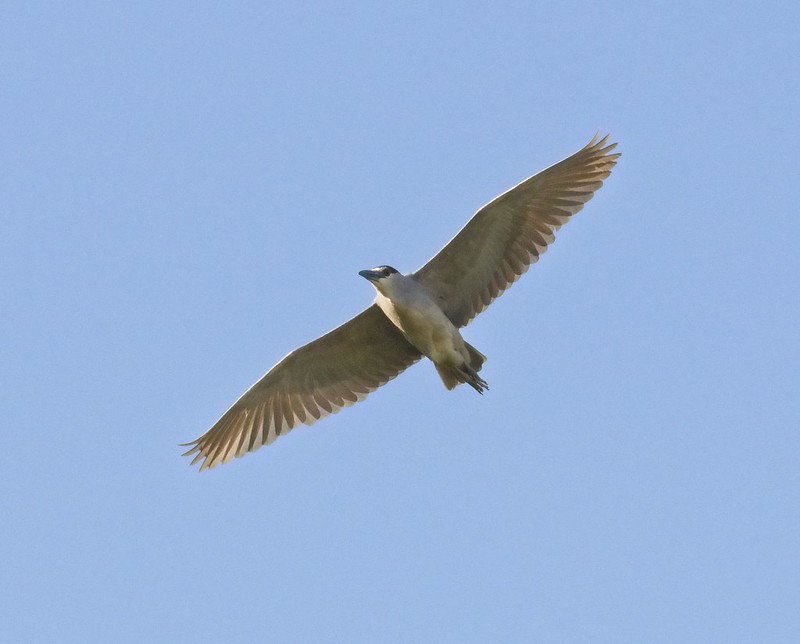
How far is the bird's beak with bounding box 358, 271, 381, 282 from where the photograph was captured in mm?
14086

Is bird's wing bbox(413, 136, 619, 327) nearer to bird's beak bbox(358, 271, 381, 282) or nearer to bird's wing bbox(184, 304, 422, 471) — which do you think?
bird's beak bbox(358, 271, 381, 282)

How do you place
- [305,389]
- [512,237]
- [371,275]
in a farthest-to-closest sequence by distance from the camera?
[305,389], [512,237], [371,275]

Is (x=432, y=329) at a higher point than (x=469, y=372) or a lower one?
higher

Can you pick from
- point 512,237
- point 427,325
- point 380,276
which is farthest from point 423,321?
point 512,237

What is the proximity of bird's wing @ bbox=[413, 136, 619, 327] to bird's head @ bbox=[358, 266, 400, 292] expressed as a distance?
0.49 m

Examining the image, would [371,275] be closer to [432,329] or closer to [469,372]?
[432,329]

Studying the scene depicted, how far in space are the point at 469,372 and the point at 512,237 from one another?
1484mm

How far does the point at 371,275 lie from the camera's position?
14.1 metres

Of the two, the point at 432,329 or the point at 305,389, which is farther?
the point at 305,389

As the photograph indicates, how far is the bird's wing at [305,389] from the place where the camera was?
15281 mm

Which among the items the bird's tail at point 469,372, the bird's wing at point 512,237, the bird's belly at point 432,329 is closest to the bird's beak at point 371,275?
the bird's belly at point 432,329

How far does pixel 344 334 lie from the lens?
15.1 metres

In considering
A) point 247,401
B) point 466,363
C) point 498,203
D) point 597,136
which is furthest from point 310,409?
point 597,136

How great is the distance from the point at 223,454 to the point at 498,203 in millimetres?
4077
